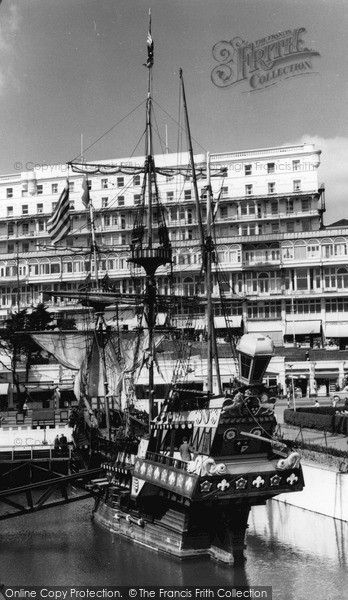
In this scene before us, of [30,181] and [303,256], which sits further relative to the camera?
[30,181]

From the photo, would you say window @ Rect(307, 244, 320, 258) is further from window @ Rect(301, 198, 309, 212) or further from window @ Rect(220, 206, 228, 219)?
window @ Rect(220, 206, 228, 219)

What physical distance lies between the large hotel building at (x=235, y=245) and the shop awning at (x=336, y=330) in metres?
0.12

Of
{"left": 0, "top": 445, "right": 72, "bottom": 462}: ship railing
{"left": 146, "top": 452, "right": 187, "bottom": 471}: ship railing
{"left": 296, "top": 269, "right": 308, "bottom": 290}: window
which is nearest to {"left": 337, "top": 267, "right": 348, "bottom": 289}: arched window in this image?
{"left": 296, "top": 269, "right": 308, "bottom": 290}: window

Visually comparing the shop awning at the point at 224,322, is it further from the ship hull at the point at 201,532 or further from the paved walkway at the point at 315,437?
the ship hull at the point at 201,532

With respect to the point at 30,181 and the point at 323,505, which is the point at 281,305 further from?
the point at 323,505

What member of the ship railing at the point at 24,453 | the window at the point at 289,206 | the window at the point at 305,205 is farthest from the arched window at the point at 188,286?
the ship railing at the point at 24,453

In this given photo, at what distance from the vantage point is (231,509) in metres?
30.7

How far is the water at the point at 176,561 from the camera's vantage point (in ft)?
96.8

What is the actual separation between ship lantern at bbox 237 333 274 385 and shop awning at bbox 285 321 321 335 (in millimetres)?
59847

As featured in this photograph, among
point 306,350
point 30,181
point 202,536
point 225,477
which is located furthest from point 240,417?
point 30,181

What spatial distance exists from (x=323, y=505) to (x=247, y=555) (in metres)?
6.95

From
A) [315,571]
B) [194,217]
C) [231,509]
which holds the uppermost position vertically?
[194,217]

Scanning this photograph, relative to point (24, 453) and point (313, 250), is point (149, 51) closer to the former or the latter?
point (24, 453)
